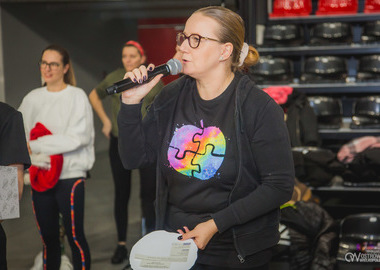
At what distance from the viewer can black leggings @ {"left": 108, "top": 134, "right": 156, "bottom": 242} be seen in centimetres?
398

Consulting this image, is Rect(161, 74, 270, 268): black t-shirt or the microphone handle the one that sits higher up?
the microphone handle

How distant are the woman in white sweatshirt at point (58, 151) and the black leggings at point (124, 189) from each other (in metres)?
0.77

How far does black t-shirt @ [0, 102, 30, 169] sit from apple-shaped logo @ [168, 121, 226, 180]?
1.81ft

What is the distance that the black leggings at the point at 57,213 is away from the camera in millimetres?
2986

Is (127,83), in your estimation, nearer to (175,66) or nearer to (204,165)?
(175,66)

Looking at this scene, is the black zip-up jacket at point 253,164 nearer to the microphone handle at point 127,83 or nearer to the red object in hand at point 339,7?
the microphone handle at point 127,83

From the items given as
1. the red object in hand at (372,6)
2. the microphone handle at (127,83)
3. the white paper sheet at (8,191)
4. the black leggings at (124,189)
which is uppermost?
the red object in hand at (372,6)

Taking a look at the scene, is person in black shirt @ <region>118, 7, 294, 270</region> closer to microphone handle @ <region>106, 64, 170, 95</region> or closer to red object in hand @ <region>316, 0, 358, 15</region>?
microphone handle @ <region>106, 64, 170, 95</region>

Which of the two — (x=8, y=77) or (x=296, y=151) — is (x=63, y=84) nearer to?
(x=8, y=77)

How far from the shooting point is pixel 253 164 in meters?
1.72

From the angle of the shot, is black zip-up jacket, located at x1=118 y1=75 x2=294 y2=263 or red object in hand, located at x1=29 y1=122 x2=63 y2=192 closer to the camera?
black zip-up jacket, located at x1=118 y1=75 x2=294 y2=263

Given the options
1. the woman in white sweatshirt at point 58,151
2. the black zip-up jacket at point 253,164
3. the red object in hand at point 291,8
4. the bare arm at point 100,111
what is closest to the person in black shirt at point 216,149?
the black zip-up jacket at point 253,164

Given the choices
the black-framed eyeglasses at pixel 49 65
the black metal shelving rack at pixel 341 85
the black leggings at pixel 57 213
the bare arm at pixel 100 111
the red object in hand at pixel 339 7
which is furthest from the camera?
the red object in hand at pixel 339 7

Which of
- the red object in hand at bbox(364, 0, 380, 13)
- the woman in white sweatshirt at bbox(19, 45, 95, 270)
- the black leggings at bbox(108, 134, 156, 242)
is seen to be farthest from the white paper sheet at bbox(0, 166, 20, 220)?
the red object in hand at bbox(364, 0, 380, 13)
